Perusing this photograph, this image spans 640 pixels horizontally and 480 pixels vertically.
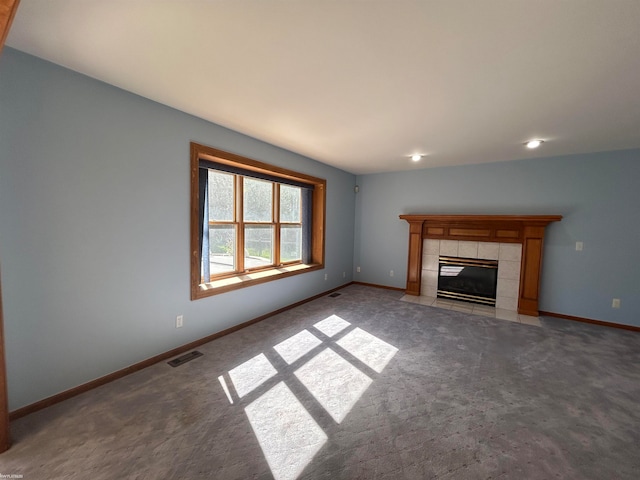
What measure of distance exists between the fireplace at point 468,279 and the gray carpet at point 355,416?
4.76 ft

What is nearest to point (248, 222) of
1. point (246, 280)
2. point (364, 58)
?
point (246, 280)

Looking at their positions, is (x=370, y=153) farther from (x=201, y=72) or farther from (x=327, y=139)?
(x=201, y=72)

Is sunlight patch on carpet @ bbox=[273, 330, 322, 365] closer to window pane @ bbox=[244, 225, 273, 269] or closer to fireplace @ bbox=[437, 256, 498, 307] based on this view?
window pane @ bbox=[244, 225, 273, 269]

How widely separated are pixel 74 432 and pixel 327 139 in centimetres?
334

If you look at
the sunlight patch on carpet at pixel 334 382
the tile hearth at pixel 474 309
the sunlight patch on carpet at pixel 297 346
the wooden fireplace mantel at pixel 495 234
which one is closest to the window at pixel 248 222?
the sunlight patch on carpet at pixel 297 346

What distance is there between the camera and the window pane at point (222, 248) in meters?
3.22

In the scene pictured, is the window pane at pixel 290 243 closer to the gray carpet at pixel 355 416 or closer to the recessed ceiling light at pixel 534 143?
the gray carpet at pixel 355 416

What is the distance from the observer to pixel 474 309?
4211 mm

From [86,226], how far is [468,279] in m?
5.10

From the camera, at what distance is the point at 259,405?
1.92 metres

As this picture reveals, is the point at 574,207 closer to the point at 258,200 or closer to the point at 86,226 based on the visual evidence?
the point at 258,200

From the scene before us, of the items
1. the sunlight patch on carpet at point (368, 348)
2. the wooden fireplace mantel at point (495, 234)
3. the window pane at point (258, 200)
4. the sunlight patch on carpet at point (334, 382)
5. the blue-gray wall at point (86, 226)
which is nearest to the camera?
the blue-gray wall at point (86, 226)

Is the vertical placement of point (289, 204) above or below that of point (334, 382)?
above

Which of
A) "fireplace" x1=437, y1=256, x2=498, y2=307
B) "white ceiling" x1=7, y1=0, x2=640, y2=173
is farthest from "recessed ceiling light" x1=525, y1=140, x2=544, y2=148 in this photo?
"fireplace" x1=437, y1=256, x2=498, y2=307
